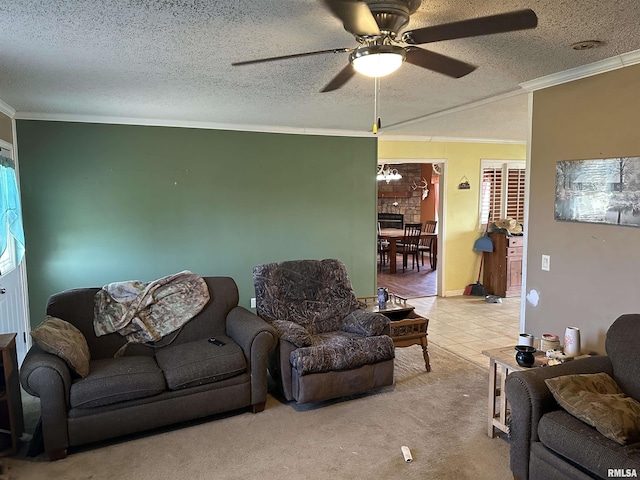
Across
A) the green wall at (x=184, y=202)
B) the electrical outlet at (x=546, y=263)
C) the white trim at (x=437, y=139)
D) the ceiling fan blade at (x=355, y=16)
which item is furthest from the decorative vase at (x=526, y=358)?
the white trim at (x=437, y=139)

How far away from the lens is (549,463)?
7.11 feet

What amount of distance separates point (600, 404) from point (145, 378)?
2.49 meters

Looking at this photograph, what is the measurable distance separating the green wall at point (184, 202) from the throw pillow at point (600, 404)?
148 inches

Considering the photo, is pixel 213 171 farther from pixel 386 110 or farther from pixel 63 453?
pixel 63 453

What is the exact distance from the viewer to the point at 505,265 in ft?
22.2

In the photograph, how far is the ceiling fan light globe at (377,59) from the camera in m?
1.95

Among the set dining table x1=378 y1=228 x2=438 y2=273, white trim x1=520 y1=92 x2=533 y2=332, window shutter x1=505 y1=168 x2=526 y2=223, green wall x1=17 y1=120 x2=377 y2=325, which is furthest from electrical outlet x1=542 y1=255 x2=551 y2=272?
dining table x1=378 y1=228 x2=438 y2=273

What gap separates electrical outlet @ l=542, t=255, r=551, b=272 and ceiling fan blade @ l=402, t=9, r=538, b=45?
214cm

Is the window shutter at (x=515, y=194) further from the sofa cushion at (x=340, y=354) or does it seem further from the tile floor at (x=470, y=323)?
the sofa cushion at (x=340, y=354)

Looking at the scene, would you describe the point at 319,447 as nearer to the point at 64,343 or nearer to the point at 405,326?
the point at 405,326

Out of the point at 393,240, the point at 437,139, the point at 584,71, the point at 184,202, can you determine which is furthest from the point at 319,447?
the point at 393,240

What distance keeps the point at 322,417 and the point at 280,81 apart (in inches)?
94.3

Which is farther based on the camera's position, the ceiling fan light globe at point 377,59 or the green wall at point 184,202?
the green wall at point 184,202

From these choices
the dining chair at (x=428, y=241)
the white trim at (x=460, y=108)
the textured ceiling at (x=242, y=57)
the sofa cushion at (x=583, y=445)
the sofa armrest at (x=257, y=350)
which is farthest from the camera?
the dining chair at (x=428, y=241)
